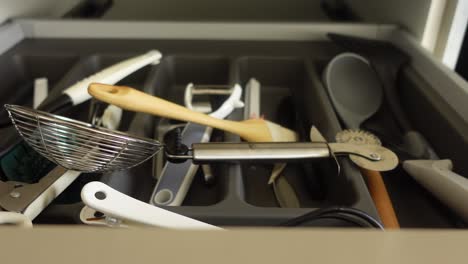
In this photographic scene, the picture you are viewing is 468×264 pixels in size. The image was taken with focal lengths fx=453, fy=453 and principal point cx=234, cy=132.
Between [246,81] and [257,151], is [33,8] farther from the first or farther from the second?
[257,151]

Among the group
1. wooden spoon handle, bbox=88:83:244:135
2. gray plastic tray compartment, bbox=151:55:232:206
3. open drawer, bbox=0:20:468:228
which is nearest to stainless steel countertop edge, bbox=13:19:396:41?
open drawer, bbox=0:20:468:228

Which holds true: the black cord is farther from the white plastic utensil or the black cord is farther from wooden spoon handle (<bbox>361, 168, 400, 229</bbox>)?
the white plastic utensil

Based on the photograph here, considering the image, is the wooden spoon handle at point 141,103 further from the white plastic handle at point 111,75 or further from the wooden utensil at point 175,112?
the white plastic handle at point 111,75

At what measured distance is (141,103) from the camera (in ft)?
1.93

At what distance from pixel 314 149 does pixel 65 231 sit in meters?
0.34

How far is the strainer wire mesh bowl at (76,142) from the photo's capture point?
20.5 inches

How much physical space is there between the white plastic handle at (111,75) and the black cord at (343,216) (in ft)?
1.27

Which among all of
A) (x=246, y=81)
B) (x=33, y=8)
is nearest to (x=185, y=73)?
(x=246, y=81)

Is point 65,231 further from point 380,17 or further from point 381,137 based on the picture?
point 380,17

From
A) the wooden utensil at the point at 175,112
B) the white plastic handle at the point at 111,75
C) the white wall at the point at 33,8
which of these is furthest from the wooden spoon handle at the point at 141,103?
the white wall at the point at 33,8

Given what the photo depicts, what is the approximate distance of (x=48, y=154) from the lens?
1.77 ft

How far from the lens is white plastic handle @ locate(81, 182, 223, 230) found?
1.49 ft

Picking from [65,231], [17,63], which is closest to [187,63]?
[17,63]

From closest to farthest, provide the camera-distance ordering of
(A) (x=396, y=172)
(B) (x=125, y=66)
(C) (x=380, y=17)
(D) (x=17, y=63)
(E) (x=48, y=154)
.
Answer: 1. (E) (x=48, y=154)
2. (A) (x=396, y=172)
3. (B) (x=125, y=66)
4. (D) (x=17, y=63)
5. (C) (x=380, y=17)
